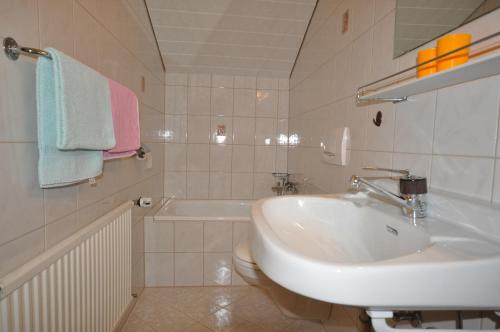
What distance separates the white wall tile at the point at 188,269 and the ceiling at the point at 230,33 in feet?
5.86

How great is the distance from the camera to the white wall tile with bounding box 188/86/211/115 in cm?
279

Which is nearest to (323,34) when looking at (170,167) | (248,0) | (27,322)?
(248,0)

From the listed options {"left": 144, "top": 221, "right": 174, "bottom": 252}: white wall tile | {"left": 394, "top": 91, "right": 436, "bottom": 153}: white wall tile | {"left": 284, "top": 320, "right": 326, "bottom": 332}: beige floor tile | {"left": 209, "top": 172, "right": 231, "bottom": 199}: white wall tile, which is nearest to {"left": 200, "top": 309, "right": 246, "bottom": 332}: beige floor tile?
{"left": 284, "top": 320, "right": 326, "bottom": 332}: beige floor tile

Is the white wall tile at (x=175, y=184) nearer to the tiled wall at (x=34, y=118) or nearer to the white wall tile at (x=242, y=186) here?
the white wall tile at (x=242, y=186)

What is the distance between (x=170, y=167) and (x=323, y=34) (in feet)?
6.19

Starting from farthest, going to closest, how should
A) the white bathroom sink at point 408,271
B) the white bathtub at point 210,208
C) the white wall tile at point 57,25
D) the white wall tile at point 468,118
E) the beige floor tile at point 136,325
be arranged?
the white bathtub at point 210,208 < the beige floor tile at point 136,325 < the white wall tile at point 57,25 < the white wall tile at point 468,118 < the white bathroom sink at point 408,271

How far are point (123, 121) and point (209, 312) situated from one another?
133 centimetres

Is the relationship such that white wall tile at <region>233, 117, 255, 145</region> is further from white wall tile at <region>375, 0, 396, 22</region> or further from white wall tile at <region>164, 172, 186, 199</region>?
white wall tile at <region>375, 0, 396, 22</region>

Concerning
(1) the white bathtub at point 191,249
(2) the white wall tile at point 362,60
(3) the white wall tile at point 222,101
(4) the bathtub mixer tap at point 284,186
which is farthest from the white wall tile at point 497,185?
(3) the white wall tile at point 222,101

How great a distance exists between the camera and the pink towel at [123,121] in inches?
48.6

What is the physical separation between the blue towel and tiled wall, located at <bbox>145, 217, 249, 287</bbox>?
1.18 m

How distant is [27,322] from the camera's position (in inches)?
30.1

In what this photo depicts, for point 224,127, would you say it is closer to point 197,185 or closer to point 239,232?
point 197,185

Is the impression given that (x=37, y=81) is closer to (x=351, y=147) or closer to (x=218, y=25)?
(x=351, y=147)
